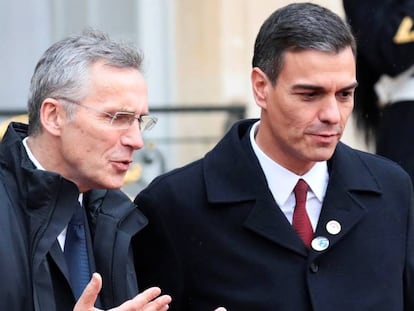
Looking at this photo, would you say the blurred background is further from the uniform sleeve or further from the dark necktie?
the dark necktie

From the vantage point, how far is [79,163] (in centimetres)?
437

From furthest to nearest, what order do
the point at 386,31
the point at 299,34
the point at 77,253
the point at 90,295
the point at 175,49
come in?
1. the point at 175,49
2. the point at 386,31
3. the point at 299,34
4. the point at 77,253
5. the point at 90,295

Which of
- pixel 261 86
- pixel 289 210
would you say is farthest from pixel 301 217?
pixel 261 86

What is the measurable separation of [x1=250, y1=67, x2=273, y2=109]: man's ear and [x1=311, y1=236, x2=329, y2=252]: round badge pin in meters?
0.46

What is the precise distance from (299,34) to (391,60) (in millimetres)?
1514

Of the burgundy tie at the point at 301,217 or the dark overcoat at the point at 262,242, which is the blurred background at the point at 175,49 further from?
the burgundy tie at the point at 301,217

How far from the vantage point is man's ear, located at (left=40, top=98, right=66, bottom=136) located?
439 cm

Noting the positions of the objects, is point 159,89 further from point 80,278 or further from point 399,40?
point 80,278

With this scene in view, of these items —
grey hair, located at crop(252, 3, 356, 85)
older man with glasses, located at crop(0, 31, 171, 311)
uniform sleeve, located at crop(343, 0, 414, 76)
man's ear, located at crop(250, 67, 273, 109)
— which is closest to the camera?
older man with glasses, located at crop(0, 31, 171, 311)

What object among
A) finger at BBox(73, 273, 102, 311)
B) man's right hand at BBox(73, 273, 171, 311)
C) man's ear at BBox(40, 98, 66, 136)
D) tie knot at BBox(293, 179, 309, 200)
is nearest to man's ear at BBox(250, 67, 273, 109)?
tie knot at BBox(293, 179, 309, 200)

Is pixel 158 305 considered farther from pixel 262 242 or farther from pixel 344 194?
pixel 344 194

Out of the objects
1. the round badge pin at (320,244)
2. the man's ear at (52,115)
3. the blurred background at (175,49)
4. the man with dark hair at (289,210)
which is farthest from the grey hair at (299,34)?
the blurred background at (175,49)

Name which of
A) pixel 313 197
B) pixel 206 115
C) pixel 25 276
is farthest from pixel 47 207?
pixel 206 115

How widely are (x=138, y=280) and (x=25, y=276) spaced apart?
700 millimetres
